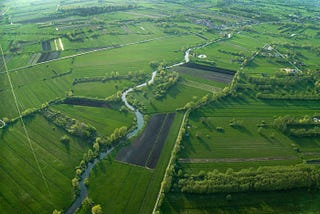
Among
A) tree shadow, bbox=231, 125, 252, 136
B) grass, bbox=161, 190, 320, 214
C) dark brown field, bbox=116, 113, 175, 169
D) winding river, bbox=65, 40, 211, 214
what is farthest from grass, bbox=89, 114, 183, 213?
tree shadow, bbox=231, 125, 252, 136

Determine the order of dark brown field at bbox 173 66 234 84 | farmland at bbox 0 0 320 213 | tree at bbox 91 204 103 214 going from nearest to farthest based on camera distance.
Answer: tree at bbox 91 204 103 214
farmland at bbox 0 0 320 213
dark brown field at bbox 173 66 234 84

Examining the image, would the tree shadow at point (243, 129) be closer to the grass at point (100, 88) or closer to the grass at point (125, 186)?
the grass at point (125, 186)

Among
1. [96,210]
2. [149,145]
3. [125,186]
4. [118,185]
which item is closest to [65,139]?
[118,185]

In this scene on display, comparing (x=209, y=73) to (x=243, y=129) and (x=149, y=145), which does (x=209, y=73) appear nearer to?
(x=243, y=129)

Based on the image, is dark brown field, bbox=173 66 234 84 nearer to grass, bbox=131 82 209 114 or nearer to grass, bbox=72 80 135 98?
grass, bbox=131 82 209 114

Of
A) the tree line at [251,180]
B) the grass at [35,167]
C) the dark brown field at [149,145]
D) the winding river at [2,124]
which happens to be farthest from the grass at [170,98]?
the winding river at [2,124]

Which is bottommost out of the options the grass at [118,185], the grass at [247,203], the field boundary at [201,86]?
the grass at [247,203]

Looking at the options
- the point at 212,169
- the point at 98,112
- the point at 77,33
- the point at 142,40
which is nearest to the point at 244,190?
the point at 212,169
